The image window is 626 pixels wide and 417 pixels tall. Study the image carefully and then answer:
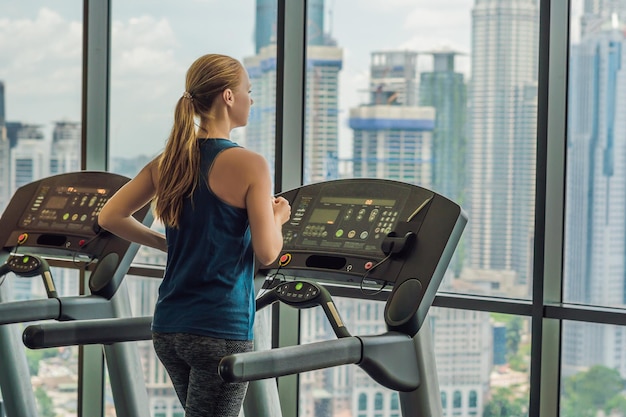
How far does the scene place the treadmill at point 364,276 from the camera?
235cm

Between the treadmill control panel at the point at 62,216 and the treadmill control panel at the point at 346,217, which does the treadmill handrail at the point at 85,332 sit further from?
the treadmill control panel at the point at 62,216

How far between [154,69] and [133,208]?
198cm

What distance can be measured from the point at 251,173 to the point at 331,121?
61.5 inches

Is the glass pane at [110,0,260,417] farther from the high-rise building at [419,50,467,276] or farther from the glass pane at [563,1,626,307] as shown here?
the glass pane at [563,1,626,307]

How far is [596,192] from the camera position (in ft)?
10.6

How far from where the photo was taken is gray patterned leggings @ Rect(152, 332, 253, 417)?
Result: 7.72ft

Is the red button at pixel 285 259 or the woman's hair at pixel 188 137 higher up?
the woman's hair at pixel 188 137

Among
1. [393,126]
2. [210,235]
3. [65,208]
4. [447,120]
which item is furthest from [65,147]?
[210,235]

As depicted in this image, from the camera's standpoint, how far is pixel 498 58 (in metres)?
3.46

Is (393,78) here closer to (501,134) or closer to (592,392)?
(501,134)

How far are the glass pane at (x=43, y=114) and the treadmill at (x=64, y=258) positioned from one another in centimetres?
86

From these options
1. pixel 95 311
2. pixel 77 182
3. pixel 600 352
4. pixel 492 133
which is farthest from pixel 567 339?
pixel 77 182

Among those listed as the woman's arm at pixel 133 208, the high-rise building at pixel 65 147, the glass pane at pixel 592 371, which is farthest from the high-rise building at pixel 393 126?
the high-rise building at pixel 65 147

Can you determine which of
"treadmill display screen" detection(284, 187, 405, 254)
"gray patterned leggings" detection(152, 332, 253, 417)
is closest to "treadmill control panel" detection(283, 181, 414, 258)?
"treadmill display screen" detection(284, 187, 405, 254)
